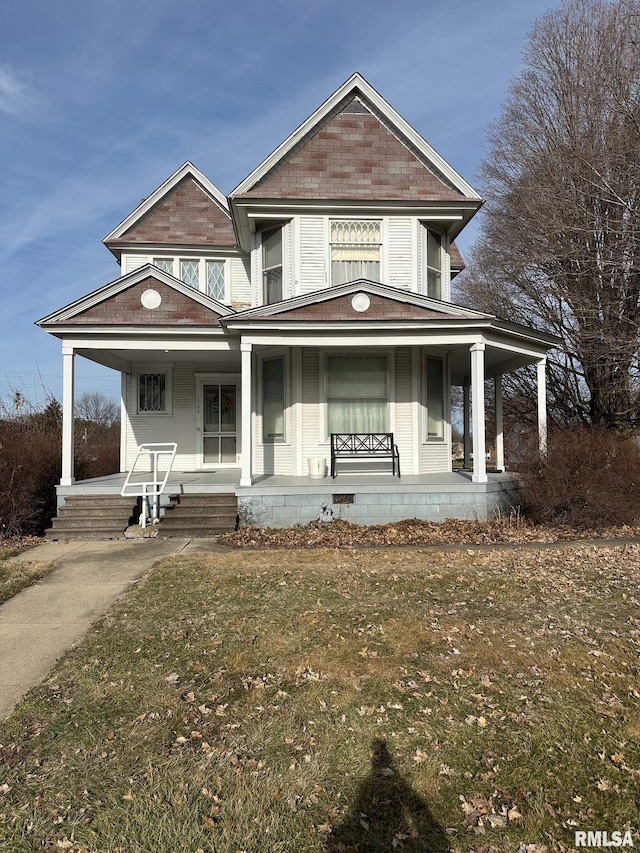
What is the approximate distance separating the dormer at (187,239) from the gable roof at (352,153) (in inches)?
118

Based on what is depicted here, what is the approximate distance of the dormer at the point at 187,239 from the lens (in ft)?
47.9

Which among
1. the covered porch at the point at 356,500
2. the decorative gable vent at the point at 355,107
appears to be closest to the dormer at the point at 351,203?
the decorative gable vent at the point at 355,107

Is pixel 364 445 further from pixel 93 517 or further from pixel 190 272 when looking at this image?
pixel 190 272

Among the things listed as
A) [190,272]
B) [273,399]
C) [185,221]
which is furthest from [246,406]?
[185,221]

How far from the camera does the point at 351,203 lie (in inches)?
464

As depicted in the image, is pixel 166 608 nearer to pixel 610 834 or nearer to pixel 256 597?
pixel 256 597

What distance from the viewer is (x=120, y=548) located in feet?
28.5

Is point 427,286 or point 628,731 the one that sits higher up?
point 427,286

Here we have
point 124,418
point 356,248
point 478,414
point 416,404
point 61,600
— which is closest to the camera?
point 61,600

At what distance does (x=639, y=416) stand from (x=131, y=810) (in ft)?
57.4

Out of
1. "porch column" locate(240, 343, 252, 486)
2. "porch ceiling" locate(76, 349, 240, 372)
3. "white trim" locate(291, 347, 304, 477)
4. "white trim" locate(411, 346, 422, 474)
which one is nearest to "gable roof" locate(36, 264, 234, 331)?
"porch ceiling" locate(76, 349, 240, 372)

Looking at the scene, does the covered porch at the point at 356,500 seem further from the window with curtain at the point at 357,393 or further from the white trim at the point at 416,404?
the window with curtain at the point at 357,393

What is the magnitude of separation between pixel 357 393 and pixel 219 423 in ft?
13.7

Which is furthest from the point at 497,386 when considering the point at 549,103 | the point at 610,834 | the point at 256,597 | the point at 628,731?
the point at 610,834
